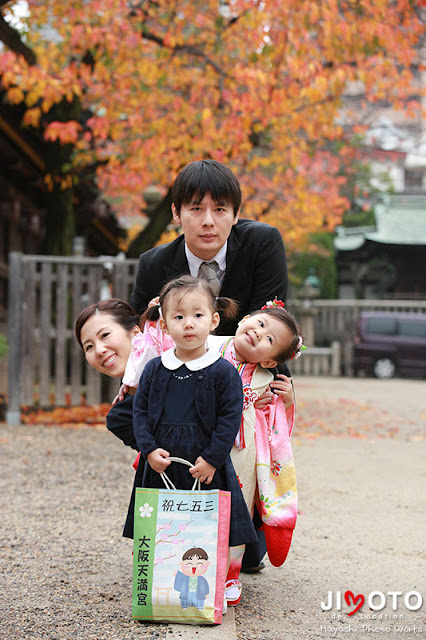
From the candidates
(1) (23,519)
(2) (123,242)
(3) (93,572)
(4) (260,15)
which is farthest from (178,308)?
(2) (123,242)

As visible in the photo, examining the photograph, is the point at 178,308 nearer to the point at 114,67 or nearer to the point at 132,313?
the point at 132,313

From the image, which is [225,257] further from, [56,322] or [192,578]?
[56,322]

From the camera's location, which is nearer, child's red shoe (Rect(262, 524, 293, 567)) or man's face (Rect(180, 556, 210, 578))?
man's face (Rect(180, 556, 210, 578))

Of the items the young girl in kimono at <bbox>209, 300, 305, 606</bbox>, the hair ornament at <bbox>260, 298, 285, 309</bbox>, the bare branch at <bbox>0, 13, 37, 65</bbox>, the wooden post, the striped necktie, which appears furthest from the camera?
the bare branch at <bbox>0, 13, 37, 65</bbox>

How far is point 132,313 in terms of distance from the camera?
9.84 feet

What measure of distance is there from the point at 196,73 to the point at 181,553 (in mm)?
7867

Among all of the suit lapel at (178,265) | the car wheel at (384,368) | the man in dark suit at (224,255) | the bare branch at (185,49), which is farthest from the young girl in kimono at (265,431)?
the car wheel at (384,368)

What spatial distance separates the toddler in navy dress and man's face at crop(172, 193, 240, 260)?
300 mm

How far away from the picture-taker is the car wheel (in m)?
17.9

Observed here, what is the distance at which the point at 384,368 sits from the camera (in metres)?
17.9

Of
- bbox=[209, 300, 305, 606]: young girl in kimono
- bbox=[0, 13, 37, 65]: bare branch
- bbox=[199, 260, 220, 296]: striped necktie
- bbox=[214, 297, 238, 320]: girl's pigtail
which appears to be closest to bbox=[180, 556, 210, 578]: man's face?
bbox=[209, 300, 305, 606]: young girl in kimono

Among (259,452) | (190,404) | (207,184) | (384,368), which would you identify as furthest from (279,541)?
(384,368)

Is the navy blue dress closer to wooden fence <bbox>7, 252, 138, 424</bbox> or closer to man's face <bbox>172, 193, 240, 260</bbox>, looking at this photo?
man's face <bbox>172, 193, 240, 260</bbox>

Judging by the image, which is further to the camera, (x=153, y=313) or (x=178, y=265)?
(x=178, y=265)
